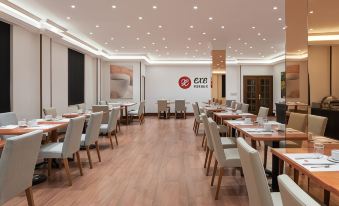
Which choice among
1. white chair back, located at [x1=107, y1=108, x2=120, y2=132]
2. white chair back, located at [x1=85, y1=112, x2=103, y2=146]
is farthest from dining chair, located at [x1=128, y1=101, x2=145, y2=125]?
white chair back, located at [x1=85, y1=112, x2=103, y2=146]

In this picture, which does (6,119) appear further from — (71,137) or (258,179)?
(258,179)

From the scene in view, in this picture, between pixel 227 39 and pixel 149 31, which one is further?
pixel 227 39

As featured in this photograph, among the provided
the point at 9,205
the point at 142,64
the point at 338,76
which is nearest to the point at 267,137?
the point at 9,205

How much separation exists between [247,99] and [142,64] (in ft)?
21.4

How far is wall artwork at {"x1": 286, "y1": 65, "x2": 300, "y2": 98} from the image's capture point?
3.36m

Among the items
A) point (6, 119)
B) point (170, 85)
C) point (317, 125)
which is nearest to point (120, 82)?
point (170, 85)

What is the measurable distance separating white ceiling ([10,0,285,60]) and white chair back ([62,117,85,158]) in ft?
11.0

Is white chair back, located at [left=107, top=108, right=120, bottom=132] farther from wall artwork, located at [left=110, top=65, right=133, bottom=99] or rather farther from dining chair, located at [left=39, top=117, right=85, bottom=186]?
wall artwork, located at [left=110, top=65, right=133, bottom=99]

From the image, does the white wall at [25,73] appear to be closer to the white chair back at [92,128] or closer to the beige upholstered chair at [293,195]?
the white chair back at [92,128]

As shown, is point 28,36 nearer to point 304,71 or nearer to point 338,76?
point 304,71

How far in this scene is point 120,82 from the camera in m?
15.7

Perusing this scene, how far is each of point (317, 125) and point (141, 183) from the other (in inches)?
102

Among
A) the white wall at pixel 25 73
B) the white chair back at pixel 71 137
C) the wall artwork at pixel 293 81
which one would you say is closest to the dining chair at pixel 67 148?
the white chair back at pixel 71 137

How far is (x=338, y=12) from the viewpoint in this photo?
7379mm
